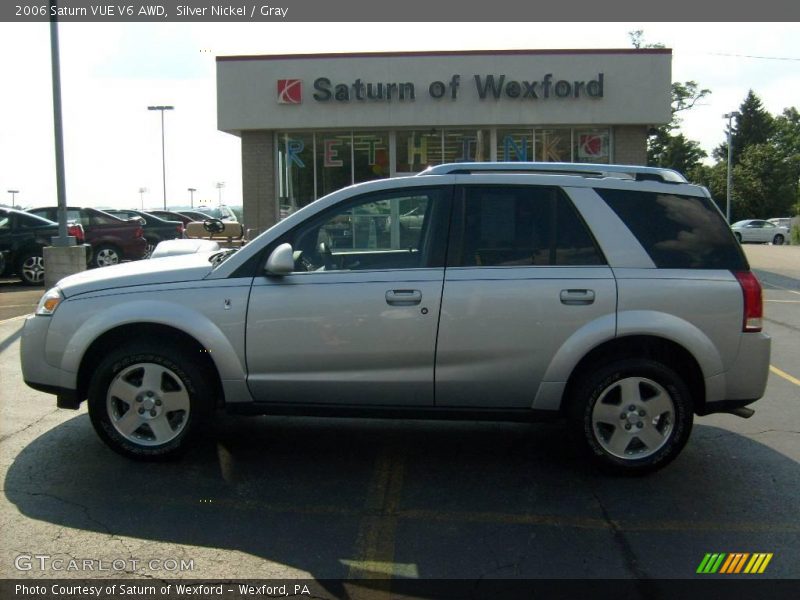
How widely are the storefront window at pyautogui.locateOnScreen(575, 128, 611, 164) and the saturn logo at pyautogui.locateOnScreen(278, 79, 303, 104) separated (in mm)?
6782

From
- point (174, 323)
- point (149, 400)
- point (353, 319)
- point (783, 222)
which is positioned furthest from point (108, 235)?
point (783, 222)

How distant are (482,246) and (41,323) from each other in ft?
9.51

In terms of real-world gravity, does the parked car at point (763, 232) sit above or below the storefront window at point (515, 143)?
below

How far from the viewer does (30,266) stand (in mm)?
17031

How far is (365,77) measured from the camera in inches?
768

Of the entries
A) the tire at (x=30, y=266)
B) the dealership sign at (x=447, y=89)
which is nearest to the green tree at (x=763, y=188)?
the dealership sign at (x=447, y=89)

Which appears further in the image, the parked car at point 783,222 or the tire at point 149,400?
the parked car at point 783,222

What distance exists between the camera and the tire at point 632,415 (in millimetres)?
5066

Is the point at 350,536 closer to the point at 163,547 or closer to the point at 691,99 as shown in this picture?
the point at 163,547

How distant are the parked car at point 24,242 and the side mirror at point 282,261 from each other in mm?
13407

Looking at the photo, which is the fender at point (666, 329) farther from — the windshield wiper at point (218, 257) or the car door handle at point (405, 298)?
the windshield wiper at point (218, 257)

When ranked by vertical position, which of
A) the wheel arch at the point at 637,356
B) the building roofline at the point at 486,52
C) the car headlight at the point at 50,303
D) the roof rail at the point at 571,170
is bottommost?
the wheel arch at the point at 637,356

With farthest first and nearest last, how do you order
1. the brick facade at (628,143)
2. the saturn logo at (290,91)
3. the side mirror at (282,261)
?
the brick facade at (628,143), the saturn logo at (290,91), the side mirror at (282,261)

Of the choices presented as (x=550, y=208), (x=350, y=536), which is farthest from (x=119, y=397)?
(x=550, y=208)
